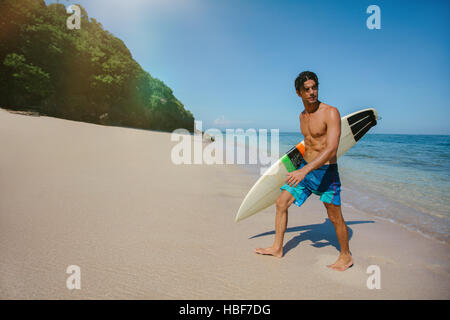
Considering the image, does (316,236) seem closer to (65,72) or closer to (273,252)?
(273,252)

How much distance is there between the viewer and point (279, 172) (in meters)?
2.92

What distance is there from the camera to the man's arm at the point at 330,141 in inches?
78.4

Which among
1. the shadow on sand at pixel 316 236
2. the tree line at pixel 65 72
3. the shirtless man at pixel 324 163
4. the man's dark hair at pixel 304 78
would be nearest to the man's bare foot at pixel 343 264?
the shirtless man at pixel 324 163

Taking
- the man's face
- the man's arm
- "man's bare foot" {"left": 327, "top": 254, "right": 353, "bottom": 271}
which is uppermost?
the man's face

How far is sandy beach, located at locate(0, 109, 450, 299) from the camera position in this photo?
1760mm

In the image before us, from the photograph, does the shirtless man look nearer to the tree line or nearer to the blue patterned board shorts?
the blue patterned board shorts

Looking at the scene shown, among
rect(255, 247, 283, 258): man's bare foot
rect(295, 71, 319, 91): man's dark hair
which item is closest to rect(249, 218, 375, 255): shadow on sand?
rect(255, 247, 283, 258): man's bare foot

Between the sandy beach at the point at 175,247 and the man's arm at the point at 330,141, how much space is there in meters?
0.96

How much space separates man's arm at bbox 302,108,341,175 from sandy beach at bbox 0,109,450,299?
37.7 inches

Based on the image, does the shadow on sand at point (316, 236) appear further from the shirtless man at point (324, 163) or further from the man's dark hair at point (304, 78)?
the man's dark hair at point (304, 78)

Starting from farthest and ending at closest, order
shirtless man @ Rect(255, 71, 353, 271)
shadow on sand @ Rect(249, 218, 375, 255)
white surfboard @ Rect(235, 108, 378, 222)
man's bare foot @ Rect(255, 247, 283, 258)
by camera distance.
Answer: white surfboard @ Rect(235, 108, 378, 222) → shadow on sand @ Rect(249, 218, 375, 255) → man's bare foot @ Rect(255, 247, 283, 258) → shirtless man @ Rect(255, 71, 353, 271)

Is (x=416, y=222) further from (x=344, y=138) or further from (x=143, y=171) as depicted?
(x=143, y=171)
